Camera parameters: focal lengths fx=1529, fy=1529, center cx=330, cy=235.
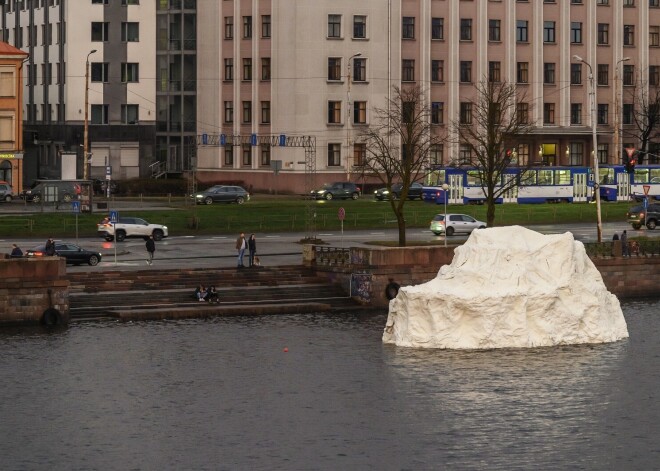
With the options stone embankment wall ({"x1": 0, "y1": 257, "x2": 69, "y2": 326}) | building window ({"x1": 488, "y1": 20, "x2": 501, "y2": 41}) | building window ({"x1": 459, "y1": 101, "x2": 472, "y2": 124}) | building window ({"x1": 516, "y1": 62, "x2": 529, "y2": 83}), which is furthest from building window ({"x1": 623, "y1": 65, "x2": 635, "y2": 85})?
stone embankment wall ({"x1": 0, "y1": 257, "x2": 69, "y2": 326})

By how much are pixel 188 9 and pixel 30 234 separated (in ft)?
193

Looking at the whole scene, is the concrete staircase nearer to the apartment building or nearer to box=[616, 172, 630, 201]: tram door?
box=[616, 172, 630, 201]: tram door

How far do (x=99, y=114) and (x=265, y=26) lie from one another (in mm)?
20573

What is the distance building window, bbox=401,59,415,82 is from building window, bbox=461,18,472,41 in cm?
569

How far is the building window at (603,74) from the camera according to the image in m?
146

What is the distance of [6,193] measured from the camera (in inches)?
4975

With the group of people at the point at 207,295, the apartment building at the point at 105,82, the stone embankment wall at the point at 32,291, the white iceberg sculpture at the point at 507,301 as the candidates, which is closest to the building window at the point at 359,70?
the apartment building at the point at 105,82

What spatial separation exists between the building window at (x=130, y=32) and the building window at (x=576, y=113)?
140ft

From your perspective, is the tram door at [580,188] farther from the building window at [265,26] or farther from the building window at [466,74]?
the building window at [265,26]

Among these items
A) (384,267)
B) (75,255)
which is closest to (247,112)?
(75,255)

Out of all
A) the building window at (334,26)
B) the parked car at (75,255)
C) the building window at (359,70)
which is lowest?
the parked car at (75,255)

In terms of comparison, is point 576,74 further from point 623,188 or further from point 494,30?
point 623,188

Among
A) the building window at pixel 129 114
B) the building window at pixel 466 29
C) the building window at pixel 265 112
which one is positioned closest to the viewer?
the building window at pixel 265 112

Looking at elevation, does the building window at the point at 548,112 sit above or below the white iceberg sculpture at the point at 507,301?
above
